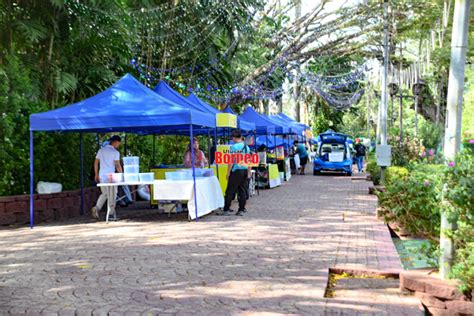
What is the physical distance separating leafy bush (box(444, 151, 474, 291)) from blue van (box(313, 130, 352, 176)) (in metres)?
23.2

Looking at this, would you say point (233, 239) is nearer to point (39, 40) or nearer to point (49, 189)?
point (49, 189)

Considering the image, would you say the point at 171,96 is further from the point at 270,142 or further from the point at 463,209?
the point at 270,142

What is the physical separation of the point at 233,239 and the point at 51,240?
114 inches

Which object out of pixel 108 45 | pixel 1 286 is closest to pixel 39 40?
pixel 108 45

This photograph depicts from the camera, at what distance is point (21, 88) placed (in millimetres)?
11938

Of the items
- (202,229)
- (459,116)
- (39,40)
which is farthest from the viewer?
(39,40)

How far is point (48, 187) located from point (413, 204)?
735 cm

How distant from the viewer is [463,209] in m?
5.33

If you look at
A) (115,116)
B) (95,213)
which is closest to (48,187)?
(95,213)

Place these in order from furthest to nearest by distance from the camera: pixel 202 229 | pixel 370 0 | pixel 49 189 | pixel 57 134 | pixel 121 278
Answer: pixel 370 0 < pixel 57 134 < pixel 49 189 < pixel 202 229 < pixel 121 278

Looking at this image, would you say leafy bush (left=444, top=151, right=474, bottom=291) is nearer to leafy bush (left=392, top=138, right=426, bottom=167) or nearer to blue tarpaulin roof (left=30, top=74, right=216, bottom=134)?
blue tarpaulin roof (left=30, top=74, right=216, bottom=134)

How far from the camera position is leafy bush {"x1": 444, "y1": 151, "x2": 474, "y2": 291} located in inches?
202

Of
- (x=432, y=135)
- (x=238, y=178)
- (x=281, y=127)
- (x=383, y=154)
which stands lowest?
(x=238, y=178)

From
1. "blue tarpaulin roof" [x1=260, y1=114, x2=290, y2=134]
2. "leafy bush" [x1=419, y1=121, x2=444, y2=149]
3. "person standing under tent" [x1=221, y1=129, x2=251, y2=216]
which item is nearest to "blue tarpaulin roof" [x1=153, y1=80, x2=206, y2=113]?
"person standing under tent" [x1=221, y1=129, x2=251, y2=216]
